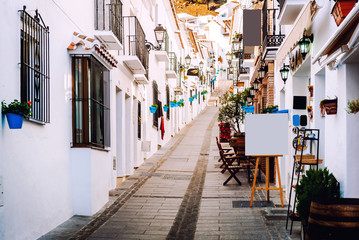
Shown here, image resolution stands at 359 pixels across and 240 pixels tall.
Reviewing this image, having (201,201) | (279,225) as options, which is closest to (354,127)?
(279,225)

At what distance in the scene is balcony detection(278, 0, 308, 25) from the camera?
9258 millimetres

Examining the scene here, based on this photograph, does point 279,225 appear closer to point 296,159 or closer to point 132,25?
point 296,159

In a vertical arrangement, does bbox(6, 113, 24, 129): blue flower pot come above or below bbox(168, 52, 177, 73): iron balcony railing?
below

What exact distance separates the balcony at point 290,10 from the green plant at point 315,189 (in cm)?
373

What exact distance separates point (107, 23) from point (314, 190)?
719 cm

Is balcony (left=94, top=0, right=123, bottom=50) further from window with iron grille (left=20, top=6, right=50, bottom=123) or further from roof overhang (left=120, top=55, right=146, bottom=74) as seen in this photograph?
window with iron grille (left=20, top=6, right=50, bottom=123)

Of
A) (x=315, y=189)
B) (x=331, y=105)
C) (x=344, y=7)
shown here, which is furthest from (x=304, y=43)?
(x=315, y=189)

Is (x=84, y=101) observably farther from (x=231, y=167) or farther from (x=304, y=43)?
(x=231, y=167)

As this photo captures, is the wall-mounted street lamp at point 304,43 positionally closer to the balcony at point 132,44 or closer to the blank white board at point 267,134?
the blank white board at point 267,134

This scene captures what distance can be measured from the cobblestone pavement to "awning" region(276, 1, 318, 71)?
3.33m

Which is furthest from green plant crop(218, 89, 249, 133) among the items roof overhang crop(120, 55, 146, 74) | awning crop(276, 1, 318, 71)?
awning crop(276, 1, 318, 71)

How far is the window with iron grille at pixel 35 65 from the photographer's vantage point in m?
6.68

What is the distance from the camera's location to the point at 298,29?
8938 mm

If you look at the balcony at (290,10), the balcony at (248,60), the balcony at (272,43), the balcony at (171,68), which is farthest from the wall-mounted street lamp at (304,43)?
the balcony at (171,68)
